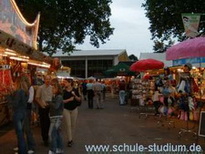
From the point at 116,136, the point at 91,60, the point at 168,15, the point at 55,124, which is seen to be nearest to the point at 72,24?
the point at 168,15

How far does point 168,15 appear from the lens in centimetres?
3077

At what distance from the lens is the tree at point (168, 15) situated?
1105 inches

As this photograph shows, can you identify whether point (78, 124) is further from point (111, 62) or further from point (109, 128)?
point (111, 62)

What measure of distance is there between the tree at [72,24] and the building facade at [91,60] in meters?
32.7

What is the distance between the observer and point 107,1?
32.1 meters

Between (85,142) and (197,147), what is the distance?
297 cm

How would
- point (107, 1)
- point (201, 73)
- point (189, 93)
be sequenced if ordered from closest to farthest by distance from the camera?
point (189, 93), point (201, 73), point (107, 1)

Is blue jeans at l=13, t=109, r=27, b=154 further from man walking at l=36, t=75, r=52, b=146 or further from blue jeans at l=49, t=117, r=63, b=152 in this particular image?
man walking at l=36, t=75, r=52, b=146

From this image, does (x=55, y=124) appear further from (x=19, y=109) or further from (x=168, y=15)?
(x=168, y=15)

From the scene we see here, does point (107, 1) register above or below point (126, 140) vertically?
above

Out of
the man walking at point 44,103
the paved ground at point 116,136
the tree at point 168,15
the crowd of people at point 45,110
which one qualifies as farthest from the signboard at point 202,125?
the tree at point 168,15

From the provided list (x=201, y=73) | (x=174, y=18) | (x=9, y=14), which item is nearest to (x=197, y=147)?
(x=9, y=14)

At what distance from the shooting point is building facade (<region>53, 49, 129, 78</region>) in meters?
68.2

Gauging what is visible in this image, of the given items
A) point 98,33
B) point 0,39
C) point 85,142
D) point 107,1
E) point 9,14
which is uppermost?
point 107,1
